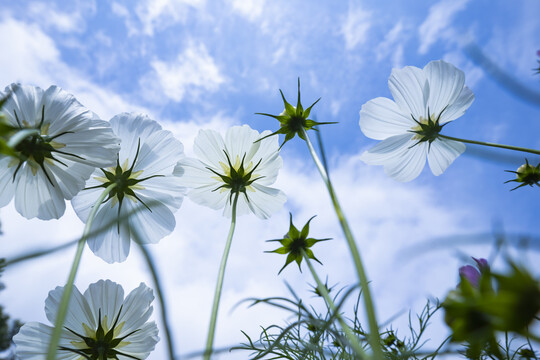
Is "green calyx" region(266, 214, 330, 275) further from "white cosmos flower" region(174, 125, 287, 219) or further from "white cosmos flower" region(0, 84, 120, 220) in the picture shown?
"white cosmos flower" region(0, 84, 120, 220)

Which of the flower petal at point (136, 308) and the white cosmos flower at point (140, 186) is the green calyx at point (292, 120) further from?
the flower petal at point (136, 308)

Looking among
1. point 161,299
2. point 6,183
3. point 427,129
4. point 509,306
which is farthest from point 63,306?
point 427,129

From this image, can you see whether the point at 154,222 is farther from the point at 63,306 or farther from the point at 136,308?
the point at 63,306

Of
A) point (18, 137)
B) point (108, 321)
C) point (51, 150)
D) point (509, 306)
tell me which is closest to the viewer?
point (509, 306)

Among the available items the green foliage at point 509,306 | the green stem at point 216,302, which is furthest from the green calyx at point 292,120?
the green foliage at point 509,306

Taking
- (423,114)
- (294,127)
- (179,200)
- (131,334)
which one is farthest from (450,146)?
(131,334)

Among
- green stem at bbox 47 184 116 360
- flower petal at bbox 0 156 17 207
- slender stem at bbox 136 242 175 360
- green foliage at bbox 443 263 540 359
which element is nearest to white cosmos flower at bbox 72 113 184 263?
flower petal at bbox 0 156 17 207

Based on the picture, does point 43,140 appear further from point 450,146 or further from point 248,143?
point 450,146
